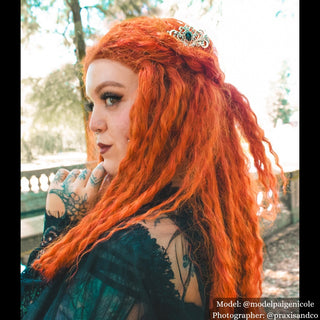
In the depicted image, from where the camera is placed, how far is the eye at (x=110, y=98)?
1000 mm

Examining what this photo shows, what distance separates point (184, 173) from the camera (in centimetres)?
101

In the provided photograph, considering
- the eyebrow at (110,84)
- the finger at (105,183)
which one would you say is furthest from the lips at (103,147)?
the eyebrow at (110,84)

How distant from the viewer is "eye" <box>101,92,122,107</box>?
3.28 ft

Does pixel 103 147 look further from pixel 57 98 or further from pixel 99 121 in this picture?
pixel 57 98

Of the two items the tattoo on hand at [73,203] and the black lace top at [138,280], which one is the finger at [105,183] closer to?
the tattoo on hand at [73,203]

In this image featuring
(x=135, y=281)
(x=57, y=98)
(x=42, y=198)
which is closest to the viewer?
(x=135, y=281)

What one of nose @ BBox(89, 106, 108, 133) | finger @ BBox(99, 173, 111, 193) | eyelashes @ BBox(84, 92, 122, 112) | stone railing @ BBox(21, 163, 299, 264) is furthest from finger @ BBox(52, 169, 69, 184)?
stone railing @ BBox(21, 163, 299, 264)

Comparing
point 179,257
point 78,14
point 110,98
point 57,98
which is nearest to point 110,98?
point 110,98

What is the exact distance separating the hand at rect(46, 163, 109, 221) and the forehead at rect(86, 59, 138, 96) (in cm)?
35

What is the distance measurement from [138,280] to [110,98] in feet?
2.18

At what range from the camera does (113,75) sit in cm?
99

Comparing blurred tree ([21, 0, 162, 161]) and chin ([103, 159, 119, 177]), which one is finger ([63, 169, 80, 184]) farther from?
blurred tree ([21, 0, 162, 161])
